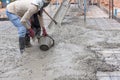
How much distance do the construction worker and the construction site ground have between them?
45 centimetres

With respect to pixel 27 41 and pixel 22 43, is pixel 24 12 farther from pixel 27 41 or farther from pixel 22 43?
pixel 27 41

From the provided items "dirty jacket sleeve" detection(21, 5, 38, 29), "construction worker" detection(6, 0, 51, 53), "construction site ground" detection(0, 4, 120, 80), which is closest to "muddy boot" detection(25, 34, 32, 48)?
"construction site ground" detection(0, 4, 120, 80)

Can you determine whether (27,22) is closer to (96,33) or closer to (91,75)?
(91,75)

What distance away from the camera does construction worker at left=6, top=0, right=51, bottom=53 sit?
6.42 metres

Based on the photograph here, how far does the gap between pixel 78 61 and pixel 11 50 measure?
74.5 inches

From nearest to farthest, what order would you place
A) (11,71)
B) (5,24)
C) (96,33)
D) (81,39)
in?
1. (11,71)
2. (81,39)
3. (96,33)
4. (5,24)

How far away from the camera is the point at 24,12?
22.1 ft

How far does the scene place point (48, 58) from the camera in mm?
6445

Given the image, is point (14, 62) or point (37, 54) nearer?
point (14, 62)

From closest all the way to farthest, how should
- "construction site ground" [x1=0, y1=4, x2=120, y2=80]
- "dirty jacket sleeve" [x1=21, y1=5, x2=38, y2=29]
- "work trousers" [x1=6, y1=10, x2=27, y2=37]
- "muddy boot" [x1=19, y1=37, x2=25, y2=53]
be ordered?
"construction site ground" [x1=0, y1=4, x2=120, y2=80] → "dirty jacket sleeve" [x1=21, y1=5, x2=38, y2=29] → "work trousers" [x1=6, y1=10, x2=27, y2=37] → "muddy boot" [x1=19, y1=37, x2=25, y2=53]

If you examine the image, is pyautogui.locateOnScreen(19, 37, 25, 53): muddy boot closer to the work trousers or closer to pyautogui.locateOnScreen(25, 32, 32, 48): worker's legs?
the work trousers

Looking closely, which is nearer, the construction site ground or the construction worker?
the construction site ground

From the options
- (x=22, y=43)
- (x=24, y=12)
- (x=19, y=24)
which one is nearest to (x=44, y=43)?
(x=22, y=43)

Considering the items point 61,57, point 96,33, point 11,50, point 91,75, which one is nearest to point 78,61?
point 61,57
